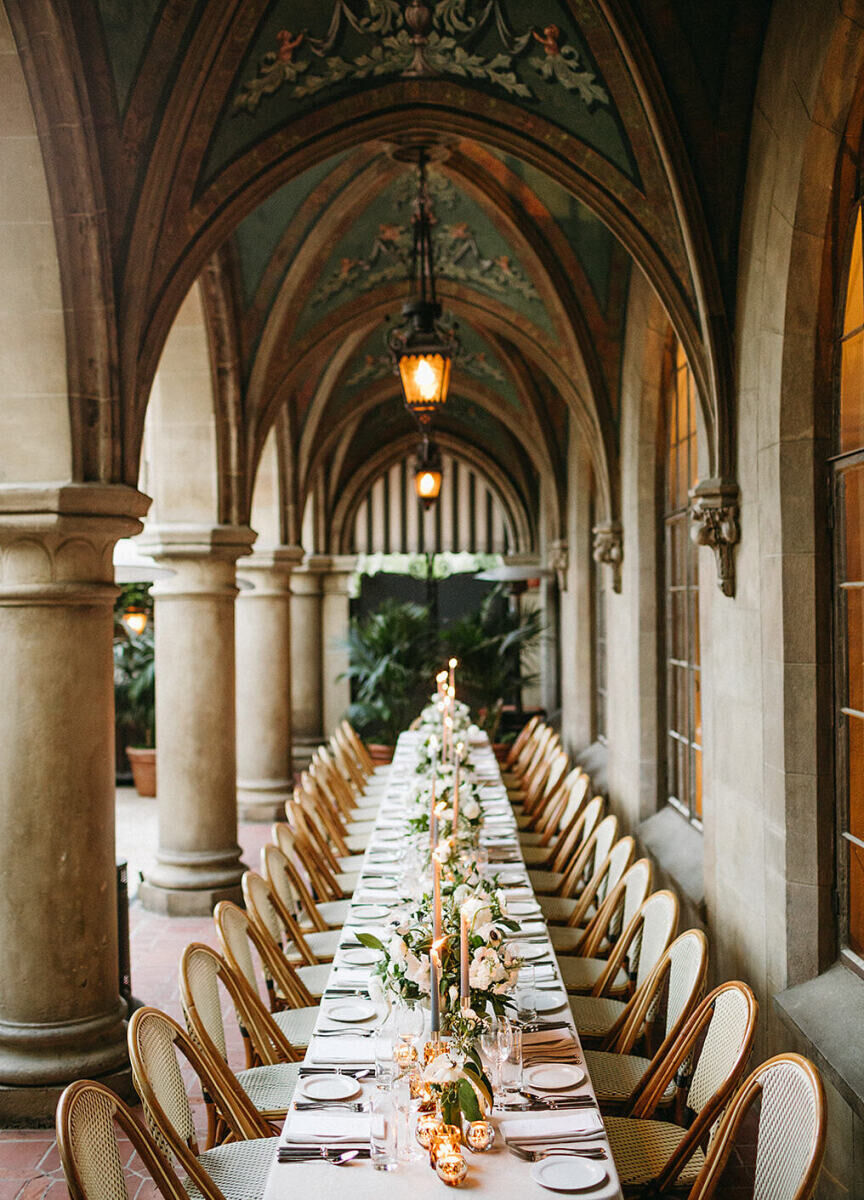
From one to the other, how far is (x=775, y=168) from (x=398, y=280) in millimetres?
5661

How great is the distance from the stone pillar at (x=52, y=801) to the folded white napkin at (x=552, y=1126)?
254 centimetres

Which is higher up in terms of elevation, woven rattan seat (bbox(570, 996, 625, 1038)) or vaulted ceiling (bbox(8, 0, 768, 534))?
vaulted ceiling (bbox(8, 0, 768, 534))

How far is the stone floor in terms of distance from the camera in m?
4.16

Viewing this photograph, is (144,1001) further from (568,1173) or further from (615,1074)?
(568,1173)

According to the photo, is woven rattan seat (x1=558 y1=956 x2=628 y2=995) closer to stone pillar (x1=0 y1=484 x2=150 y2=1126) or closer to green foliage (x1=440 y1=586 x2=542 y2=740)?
stone pillar (x1=0 y1=484 x2=150 y2=1126)

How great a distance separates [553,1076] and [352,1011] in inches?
33.5

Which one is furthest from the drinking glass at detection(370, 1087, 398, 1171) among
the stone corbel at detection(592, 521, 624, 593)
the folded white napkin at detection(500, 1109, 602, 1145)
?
the stone corbel at detection(592, 521, 624, 593)

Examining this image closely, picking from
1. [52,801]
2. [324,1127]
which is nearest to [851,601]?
[324,1127]

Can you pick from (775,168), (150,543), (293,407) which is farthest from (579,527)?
(775,168)

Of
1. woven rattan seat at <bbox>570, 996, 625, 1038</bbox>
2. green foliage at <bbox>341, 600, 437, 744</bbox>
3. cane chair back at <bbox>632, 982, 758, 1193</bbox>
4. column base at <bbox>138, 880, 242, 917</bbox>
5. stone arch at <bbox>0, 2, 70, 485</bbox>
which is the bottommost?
column base at <bbox>138, 880, 242, 917</bbox>

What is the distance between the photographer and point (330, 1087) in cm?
327

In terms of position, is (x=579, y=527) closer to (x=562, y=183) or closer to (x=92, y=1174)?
(x=562, y=183)

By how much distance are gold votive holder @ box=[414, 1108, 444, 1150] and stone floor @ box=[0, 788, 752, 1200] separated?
180cm

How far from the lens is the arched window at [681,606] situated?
24.0 feet
